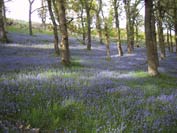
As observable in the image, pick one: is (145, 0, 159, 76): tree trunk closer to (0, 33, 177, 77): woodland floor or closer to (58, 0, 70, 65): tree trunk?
(0, 33, 177, 77): woodland floor

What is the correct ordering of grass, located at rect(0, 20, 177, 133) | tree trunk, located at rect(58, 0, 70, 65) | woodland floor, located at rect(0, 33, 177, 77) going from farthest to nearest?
1. tree trunk, located at rect(58, 0, 70, 65)
2. woodland floor, located at rect(0, 33, 177, 77)
3. grass, located at rect(0, 20, 177, 133)

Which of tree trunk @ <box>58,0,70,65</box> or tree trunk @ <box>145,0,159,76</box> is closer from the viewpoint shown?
tree trunk @ <box>145,0,159,76</box>

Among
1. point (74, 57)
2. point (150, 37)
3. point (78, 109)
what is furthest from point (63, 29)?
point (78, 109)

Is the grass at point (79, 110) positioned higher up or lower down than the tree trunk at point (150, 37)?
lower down

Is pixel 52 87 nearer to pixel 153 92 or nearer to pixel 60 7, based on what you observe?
pixel 153 92

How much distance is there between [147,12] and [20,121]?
429 inches

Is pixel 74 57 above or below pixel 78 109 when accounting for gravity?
above

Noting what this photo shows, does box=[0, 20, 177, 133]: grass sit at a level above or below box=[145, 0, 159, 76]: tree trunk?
below

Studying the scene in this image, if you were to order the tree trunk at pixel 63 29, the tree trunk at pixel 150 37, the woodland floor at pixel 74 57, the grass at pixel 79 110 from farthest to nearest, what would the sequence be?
the tree trunk at pixel 63 29 < the woodland floor at pixel 74 57 < the tree trunk at pixel 150 37 < the grass at pixel 79 110

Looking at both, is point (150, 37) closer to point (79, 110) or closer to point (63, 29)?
point (63, 29)

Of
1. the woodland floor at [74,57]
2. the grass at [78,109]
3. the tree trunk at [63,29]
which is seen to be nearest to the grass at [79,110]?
the grass at [78,109]

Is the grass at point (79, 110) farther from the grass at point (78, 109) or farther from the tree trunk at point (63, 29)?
the tree trunk at point (63, 29)

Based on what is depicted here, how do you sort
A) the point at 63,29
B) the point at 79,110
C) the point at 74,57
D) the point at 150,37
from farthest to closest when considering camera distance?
the point at 74,57 < the point at 63,29 < the point at 150,37 < the point at 79,110

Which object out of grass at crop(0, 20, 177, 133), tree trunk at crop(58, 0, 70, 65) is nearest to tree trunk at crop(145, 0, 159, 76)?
tree trunk at crop(58, 0, 70, 65)
